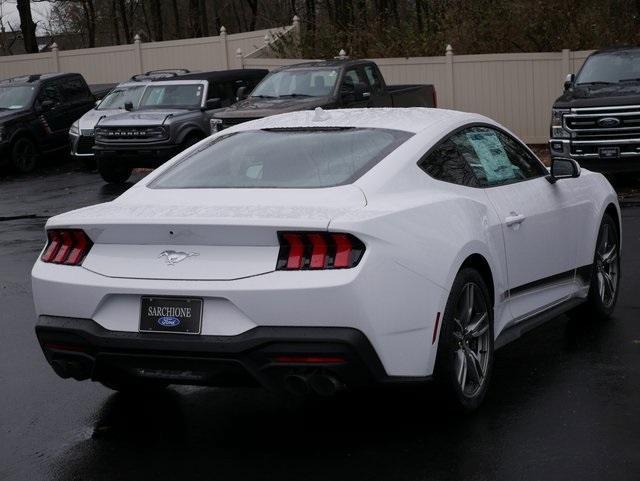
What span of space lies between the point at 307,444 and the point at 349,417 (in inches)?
19.1

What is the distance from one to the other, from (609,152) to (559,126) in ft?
3.19

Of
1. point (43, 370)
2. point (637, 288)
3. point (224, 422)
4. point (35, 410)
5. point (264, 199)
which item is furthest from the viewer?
point (637, 288)

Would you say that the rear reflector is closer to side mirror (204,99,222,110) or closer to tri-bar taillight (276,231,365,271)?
tri-bar taillight (276,231,365,271)

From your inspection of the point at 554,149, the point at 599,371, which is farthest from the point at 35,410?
the point at 554,149

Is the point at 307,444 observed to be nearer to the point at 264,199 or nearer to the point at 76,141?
the point at 264,199

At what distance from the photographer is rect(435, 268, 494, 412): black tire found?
227 inches

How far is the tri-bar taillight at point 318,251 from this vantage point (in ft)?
17.4

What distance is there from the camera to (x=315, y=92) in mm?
19641

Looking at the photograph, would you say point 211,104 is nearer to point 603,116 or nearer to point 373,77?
point 373,77

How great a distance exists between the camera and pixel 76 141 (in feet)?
76.0

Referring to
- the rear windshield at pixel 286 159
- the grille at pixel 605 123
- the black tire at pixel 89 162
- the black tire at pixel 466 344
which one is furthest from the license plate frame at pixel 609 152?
the black tire at pixel 466 344

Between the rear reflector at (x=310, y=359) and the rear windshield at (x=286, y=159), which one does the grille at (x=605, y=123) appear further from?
the rear reflector at (x=310, y=359)

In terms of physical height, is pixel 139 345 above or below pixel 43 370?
above

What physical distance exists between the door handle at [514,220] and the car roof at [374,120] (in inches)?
24.1
